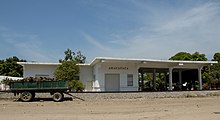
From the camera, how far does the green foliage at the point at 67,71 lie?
2761 cm

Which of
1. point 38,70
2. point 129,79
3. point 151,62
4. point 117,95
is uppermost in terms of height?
point 151,62

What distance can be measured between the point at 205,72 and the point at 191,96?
19537mm

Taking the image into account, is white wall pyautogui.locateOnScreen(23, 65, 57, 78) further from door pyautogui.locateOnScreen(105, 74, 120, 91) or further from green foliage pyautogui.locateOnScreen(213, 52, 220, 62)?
green foliage pyautogui.locateOnScreen(213, 52, 220, 62)

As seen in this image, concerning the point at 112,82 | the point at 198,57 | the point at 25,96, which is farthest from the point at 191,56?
the point at 25,96

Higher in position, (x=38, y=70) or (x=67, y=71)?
(x=38, y=70)

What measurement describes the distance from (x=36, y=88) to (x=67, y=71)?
23.6ft

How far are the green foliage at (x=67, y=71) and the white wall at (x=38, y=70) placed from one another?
2.94ft

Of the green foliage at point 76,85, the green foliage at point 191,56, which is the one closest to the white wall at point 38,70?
the green foliage at point 76,85

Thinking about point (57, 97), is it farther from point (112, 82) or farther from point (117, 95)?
point (112, 82)

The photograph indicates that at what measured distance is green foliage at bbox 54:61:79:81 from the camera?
2761 centimetres

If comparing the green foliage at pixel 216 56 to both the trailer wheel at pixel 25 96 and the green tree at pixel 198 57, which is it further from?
the trailer wheel at pixel 25 96

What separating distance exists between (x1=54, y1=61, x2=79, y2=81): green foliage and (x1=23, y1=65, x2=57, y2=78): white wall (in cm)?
90

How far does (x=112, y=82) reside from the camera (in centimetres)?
2795

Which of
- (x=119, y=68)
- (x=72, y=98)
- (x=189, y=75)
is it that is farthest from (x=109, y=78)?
(x=189, y=75)
